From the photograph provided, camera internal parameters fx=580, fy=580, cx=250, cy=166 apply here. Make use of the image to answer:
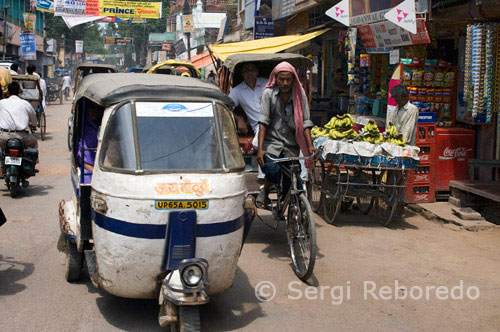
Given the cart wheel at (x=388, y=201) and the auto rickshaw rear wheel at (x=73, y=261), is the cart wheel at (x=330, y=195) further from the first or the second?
the auto rickshaw rear wheel at (x=73, y=261)

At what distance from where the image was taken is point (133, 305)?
476 cm

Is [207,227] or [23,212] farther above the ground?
[207,227]

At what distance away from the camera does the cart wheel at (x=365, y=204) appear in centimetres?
839

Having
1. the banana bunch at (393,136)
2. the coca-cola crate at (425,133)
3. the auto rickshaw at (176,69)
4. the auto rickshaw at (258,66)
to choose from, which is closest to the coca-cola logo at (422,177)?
the coca-cola crate at (425,133)

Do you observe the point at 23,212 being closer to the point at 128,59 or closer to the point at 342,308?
the point at 342,308

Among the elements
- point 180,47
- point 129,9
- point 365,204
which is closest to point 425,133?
point 365,204

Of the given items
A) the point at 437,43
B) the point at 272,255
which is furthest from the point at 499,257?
the point at 437,43

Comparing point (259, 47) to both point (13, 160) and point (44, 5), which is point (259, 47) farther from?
point (44, 5)

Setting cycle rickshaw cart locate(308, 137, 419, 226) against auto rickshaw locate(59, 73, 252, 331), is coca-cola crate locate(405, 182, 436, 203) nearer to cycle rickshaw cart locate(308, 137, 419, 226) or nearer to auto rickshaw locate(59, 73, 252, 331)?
cycle rickshaw cart locate(308, 137, 419, 226)

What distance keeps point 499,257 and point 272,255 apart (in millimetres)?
2582

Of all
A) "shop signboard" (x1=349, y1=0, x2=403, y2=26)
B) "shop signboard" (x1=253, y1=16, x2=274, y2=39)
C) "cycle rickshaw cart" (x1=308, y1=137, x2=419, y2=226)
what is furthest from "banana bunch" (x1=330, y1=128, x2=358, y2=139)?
"shop signboard" (x1=253, y1=16, x2=274, y2=39)

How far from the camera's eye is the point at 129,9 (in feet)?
133

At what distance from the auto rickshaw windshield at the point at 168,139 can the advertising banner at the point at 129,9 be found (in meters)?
37.5

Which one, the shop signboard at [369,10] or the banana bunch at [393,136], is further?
the shop signboard at [369,10]
